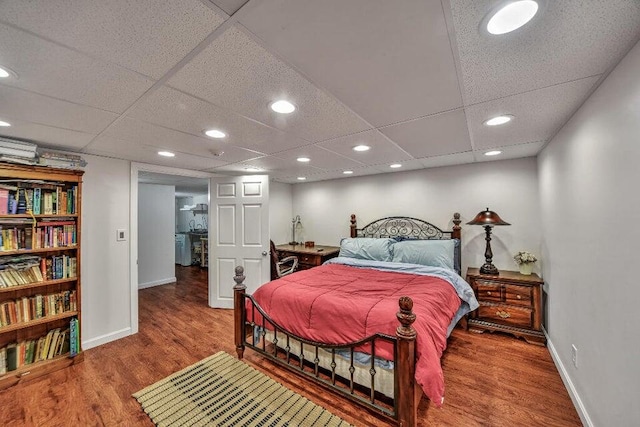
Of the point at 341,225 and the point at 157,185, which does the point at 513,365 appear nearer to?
the point at 341,225

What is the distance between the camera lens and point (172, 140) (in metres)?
2.38

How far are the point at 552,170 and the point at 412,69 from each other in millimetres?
2248

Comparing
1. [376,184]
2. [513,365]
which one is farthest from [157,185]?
[513,365]

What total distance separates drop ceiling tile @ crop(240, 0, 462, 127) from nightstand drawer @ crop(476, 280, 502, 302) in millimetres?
2549

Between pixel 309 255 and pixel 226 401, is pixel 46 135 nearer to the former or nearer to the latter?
pixel 226 401

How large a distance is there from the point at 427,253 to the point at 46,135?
4.24 m

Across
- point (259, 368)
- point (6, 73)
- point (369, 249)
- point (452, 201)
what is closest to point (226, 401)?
point (259, 368)

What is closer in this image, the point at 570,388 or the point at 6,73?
the point at 6,73

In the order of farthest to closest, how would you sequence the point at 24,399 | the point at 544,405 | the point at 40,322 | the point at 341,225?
the point at 341,225, the point at 40,322, the point at 24,399, the point at 544,405

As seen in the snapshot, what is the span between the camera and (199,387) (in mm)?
2217

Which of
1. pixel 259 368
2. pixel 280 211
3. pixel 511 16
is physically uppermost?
pixel 511 16

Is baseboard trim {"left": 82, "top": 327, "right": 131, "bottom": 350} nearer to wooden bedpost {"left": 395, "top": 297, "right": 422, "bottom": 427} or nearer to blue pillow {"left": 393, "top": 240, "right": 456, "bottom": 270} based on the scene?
wooden bedpost {"left": 395, "top": 297, "right": 422, "bottom": 427}

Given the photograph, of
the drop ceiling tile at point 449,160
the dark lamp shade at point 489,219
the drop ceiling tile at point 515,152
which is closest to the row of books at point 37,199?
the drop ceiling tile at point 449,160

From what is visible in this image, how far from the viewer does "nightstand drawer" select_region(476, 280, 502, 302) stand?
3105 millimetres
